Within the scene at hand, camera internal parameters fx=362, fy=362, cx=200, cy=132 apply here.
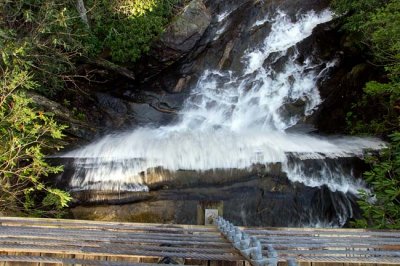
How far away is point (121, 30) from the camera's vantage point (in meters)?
8.83

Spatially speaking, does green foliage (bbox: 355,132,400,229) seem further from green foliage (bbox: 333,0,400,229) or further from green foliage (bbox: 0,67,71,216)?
green foliage (bbox: 0,67,71,216)

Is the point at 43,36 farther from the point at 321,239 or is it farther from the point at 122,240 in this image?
the point at 321,239

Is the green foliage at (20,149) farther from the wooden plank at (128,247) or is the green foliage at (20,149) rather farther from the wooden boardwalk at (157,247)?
the wooden plank at (128,247)

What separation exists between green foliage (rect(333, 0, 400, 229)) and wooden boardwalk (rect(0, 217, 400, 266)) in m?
3.14

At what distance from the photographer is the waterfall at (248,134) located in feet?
25.4

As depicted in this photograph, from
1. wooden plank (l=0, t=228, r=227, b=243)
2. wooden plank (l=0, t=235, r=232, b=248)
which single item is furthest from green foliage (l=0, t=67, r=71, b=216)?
wooden plank (l=0, t=235, r=232, b=248)

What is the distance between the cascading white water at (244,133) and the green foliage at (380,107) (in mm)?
641

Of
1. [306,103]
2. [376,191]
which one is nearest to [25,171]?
[376,191]

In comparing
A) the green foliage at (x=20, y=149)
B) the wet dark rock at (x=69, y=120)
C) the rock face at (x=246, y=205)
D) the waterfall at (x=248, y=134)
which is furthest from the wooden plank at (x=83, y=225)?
the wet dark rock at (x=69, y=120)

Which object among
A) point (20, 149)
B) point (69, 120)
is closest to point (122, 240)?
point (20, 149)

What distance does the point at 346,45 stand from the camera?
31.4 feet

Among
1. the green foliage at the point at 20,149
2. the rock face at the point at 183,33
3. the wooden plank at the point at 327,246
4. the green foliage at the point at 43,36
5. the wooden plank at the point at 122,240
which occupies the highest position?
the rock face at the point at 183,33

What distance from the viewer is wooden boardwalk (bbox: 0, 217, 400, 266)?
2401 millimetres

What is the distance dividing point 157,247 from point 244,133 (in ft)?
22.8
